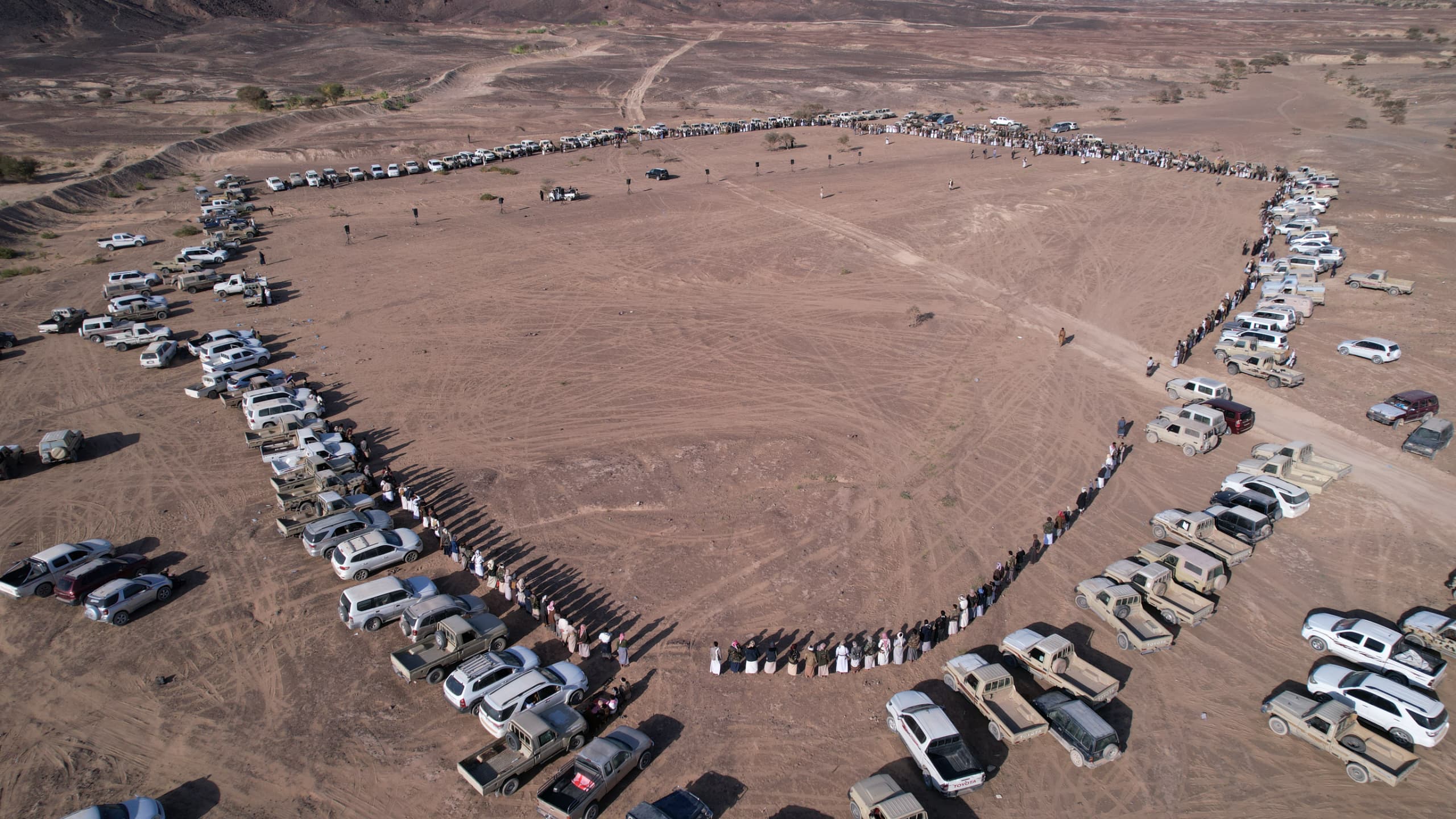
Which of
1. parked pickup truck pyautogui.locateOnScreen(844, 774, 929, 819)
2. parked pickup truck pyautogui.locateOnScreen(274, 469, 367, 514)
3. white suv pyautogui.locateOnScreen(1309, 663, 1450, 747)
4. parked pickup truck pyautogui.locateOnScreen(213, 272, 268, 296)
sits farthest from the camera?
parked pickup truck pyautogui.locateOnScreen(213, 272, 268, 296)

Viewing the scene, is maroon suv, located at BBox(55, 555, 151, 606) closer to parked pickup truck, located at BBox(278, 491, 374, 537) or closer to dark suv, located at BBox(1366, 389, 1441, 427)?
parked pickup truck, located at BBox(278, 491, 374, 537)

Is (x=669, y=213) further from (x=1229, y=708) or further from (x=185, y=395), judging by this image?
(x=1229, y=708)

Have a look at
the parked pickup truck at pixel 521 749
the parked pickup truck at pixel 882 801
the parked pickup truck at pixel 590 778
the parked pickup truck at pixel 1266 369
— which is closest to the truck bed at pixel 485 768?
the parked pickup truck at pixel 521 749

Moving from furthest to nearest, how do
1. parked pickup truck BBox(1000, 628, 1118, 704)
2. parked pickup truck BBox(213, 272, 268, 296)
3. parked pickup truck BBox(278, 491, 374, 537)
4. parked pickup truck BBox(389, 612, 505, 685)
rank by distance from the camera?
parked pickup truck BBox(213, 272, 268, 296)
parked pickup truck BBox(278, 491, 374, 537)
parked pickup truck BBox(389, 612, 505, 685)
parked pickup truck BBox(1000, 628, 1118, 704)

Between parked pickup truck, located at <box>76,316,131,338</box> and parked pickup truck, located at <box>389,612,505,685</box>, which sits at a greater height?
parked pickup truck, located at <box>76,316,131,338</box>

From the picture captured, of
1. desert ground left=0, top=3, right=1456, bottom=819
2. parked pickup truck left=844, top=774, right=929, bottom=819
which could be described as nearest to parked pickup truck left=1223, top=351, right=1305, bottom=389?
desert ground left=0, top=3, right=1456, bottom=819

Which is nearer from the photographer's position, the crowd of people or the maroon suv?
the crowd of people
